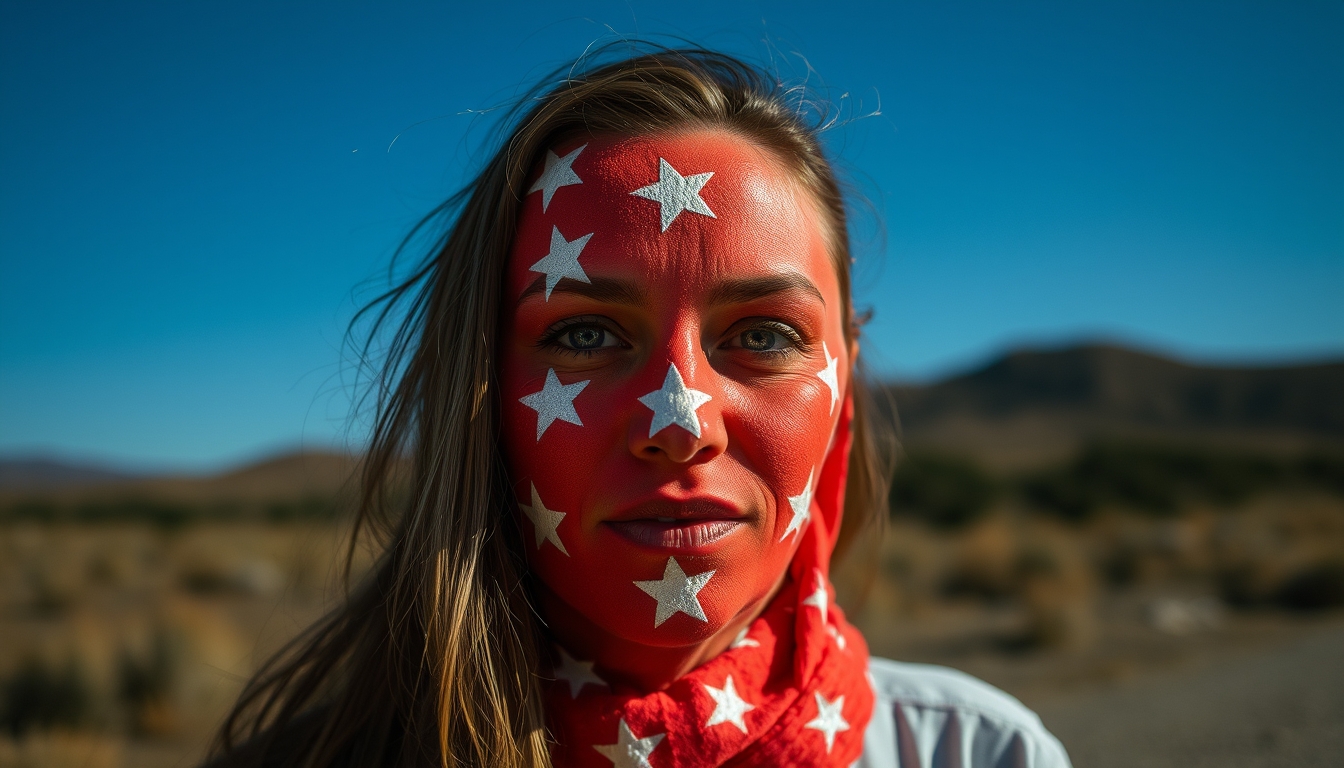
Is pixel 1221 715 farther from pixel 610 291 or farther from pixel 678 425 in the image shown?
pixel 610 291

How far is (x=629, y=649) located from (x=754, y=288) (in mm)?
866

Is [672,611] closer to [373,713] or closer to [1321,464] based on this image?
[373,713]

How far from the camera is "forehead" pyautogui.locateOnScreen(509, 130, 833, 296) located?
176 centimetres

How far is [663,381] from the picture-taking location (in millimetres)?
1676

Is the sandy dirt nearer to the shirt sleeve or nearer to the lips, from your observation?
the shirt sleeve

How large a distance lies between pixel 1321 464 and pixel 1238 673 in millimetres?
31435

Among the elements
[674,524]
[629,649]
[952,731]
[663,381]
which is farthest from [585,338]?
[952,731]

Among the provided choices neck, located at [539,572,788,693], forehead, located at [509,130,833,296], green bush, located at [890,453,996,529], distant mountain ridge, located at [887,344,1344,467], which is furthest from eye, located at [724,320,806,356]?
distant mountain ridge, located at [887,344,1344,467]

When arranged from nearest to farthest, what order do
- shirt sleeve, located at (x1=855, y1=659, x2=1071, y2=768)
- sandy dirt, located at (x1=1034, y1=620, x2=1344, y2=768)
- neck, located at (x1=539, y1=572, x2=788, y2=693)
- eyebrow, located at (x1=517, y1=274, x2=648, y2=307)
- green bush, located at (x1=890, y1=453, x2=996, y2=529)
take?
eyebrow, located at (x1=517, y1=274, x2=648, y2=307) → neck, located at (x1=539, y1=572, x2=788, y2=693) → shirt sleeve, located at (x1=855, y1=659, x2=1071, y2=768) → sandy dirt, located at (x1=1034, y1=620, x2=1344, y2=768) → green bush, located at (x1=890, y1=453, x2=996, y2=529)

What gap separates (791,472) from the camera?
179 centimetres

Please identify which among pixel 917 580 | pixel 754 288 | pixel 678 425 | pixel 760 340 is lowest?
pixel 917 580

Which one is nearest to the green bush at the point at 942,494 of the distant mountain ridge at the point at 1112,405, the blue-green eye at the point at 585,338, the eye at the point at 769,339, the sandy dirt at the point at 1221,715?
the sandy dirt at the point at 1221,715

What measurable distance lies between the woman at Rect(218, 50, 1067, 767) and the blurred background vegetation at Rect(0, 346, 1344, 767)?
1.61 feet

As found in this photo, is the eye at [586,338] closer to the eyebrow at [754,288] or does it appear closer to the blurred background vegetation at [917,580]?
the eyebrow at [754,288]
